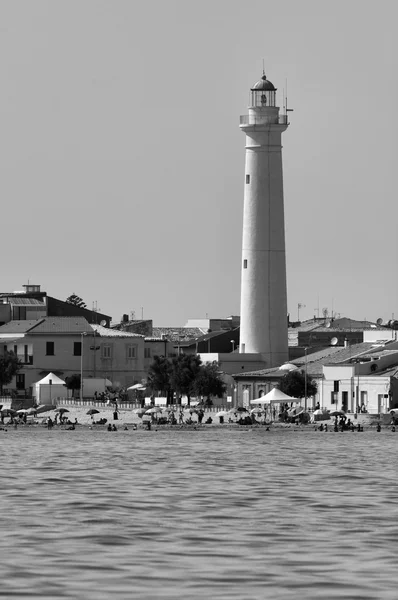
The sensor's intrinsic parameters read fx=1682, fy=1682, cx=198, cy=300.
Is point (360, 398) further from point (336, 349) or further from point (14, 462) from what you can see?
point (14, 462)

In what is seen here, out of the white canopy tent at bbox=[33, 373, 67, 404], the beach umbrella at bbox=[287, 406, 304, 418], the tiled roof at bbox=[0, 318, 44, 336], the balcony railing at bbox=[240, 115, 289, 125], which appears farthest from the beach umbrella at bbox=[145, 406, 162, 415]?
the tiled roof at bbox=[0, 318, 44, 336]

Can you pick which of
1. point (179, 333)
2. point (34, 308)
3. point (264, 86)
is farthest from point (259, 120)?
point (179, 333)

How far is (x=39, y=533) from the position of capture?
32.5 metres

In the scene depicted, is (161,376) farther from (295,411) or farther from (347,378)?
(347,378)

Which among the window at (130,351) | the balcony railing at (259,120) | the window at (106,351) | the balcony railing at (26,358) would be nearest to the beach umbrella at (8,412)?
the balcony railing at (26,358)

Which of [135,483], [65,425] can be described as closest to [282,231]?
[65,425]

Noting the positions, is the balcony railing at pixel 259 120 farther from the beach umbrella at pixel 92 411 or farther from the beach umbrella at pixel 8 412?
the beach umbrella at pixel 8 412

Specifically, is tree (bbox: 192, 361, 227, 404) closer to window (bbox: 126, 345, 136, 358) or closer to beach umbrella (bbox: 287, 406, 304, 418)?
beach umbrella (bbox: 287, 406, 304, 418)

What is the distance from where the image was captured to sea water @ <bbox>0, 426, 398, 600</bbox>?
25.9m

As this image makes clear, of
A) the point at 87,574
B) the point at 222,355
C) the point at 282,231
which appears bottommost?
the point at 87,574

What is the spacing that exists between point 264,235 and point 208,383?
33.2 ft

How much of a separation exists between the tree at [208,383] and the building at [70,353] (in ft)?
56.6

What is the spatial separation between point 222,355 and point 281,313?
5.64m

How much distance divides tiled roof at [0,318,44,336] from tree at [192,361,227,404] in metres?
22.5
